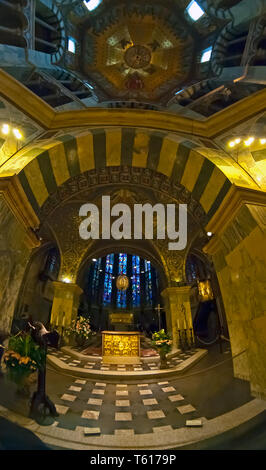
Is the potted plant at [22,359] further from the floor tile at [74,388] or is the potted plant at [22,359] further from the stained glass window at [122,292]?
the stained glass window at [122,292]

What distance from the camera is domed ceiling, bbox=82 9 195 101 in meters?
10.3

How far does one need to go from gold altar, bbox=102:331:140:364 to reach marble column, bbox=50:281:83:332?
10.1ft

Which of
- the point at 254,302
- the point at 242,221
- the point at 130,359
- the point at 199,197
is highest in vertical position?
the point at 199,197

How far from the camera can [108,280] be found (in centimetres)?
2433

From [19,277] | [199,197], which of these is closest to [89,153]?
[199,197]

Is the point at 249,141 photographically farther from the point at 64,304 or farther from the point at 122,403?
the point at 64,304

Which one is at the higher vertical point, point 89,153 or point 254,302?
point 89,153

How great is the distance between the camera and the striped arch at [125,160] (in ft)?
13.2

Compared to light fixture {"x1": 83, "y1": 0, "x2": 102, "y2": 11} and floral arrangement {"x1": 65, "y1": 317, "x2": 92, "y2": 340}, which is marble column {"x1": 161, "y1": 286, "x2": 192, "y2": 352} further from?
light fixture {"x1": 83, "y1": 0, "x2": 102, "y2": 11}

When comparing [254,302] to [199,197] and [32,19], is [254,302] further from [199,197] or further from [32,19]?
[32,19]

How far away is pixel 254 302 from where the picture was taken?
Answer: 3.12 meters

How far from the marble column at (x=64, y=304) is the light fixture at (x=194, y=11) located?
624 inches

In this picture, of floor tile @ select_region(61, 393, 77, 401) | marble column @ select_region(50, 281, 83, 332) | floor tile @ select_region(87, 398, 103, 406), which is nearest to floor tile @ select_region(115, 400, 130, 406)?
floor tile @ select_region(87, 398, 103, 406)

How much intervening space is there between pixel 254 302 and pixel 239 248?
0.97 meters
